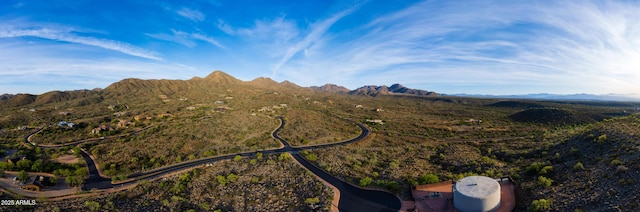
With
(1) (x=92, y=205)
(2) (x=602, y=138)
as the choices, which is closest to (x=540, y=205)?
(2) (x=602, y=138)

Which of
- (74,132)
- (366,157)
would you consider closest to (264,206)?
(366,157)

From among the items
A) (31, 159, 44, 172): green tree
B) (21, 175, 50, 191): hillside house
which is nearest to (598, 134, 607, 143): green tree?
(21, 175, 50, 191): hillside house

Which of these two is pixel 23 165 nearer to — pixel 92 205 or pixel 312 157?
pixel 92 205

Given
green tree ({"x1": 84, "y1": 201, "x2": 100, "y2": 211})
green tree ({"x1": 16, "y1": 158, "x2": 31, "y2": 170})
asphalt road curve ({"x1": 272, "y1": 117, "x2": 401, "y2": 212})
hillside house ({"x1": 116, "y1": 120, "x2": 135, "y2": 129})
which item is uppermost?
hillside house ({"x1": 116, "y1": 120, "x2": 135, "y2": 129})

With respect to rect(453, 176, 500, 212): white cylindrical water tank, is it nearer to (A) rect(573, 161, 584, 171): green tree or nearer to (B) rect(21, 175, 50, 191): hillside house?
(A) rect(573, 161, 584, 171): green tree

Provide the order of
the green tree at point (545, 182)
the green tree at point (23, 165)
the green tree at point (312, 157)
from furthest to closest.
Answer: the green tree at point (312, 157)
the green tree at point (23, 165)
the green tree at point (545, 182)

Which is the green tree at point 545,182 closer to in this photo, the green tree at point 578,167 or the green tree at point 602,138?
the green tree at point 578,167

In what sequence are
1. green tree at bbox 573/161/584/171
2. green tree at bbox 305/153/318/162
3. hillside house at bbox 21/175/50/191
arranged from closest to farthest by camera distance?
1. green tree at bbox 573/161/584/171
2. hillside house at bbox 21/175/50/191
3. green tree at bbox 305/153/318/162

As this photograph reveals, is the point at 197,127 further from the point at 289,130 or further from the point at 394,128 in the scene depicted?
the point at 394,128

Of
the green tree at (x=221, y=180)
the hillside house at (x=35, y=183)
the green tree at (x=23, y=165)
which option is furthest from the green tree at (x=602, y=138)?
the green tree at (x=23, y=165)
